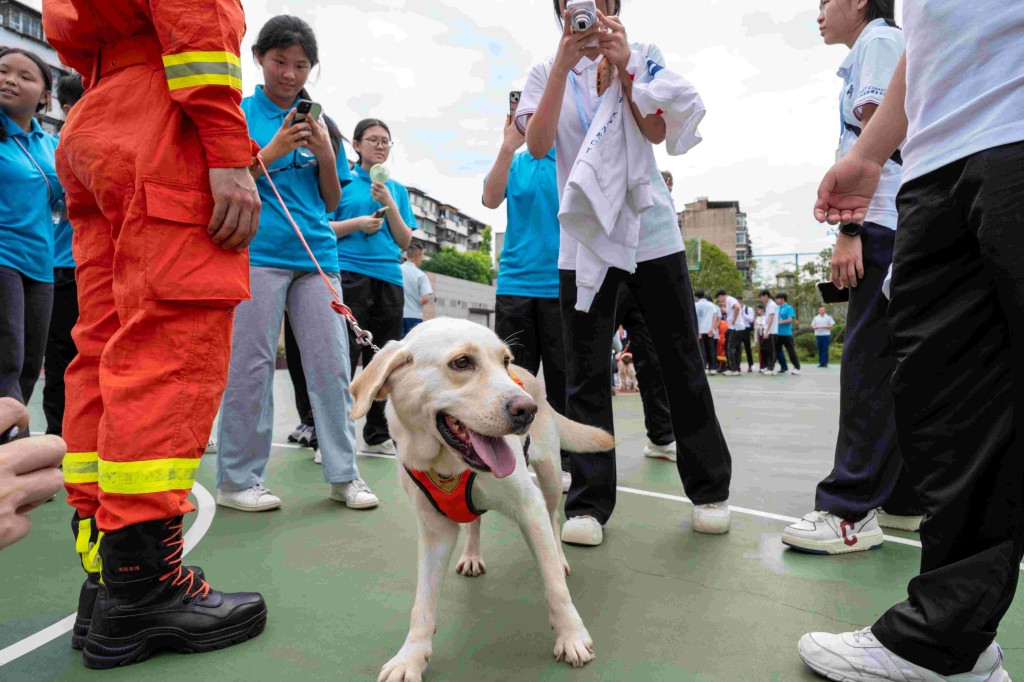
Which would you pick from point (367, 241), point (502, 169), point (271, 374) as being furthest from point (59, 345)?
point (502, 169)

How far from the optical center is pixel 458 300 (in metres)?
58.3

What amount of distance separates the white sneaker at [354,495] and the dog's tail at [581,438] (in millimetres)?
1319

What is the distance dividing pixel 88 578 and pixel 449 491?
1.18m

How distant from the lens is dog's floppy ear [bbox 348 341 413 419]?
191cm

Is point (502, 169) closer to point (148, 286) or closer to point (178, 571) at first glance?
point (148, 286)

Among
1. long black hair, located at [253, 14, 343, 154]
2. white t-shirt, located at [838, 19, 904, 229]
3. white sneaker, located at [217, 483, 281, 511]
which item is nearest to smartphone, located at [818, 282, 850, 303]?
white t-shirt, located at [838, 19, 904, 229]

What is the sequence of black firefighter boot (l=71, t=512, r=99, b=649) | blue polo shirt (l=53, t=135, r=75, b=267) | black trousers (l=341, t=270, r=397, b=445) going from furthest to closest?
black trousers (l=341, t=270, r=397, b=445) → blue polo shirt (l=53, t=135, r=75, b=267) → black firefighter boot (l=71, t=512, r=99, b=649)

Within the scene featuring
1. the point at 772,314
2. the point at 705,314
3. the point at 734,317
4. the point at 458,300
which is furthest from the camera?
the point at 458,300

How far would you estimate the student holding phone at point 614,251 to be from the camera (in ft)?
8.80

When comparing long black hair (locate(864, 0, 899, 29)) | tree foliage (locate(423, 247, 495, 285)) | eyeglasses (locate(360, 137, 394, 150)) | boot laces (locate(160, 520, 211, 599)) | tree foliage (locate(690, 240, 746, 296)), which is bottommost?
boot laces (locate(160, 520, 211, 599))

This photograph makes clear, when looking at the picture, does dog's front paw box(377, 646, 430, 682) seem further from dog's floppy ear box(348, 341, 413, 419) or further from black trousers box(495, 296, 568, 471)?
black trousers box(495, 296, 568, 471)

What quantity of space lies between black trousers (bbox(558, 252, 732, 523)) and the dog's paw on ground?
1097 millimetres

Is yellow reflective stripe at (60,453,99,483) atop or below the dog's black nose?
below

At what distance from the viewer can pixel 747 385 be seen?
12.6 meters
